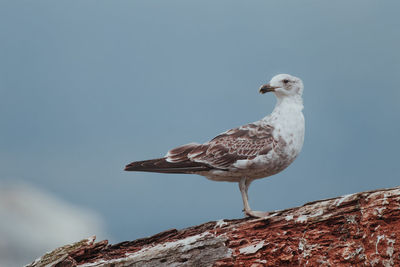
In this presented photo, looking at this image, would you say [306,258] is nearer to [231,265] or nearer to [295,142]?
[231,265]

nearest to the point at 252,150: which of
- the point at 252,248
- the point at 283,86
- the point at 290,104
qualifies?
the point at 290,104

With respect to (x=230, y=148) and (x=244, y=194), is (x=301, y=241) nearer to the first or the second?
(x=244, y=194)

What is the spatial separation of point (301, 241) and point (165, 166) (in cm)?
277

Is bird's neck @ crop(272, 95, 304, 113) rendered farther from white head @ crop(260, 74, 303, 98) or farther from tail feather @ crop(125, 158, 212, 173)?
tail feather @ crop(125, 158, 212, 173)

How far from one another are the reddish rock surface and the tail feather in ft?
3.50

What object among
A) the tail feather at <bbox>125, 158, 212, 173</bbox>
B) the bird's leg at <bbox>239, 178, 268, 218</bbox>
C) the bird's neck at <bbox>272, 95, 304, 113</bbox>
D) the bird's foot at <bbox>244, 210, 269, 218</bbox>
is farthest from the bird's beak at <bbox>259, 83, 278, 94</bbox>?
the bird's foot at <bbox>244, 210, 269, 218</bbox>

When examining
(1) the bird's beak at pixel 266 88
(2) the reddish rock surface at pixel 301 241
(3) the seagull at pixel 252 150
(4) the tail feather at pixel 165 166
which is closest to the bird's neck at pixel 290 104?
(3) the seagull at pixel 252 150

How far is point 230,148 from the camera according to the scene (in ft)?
31.9

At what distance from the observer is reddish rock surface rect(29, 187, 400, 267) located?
809cm

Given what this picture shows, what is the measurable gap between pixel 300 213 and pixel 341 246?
81 cm

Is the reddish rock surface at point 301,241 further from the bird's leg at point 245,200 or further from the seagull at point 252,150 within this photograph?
the seagull at point 252,150

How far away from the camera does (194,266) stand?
852 centimetres

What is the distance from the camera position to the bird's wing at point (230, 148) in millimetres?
9555

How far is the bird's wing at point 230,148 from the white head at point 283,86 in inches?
27.3
